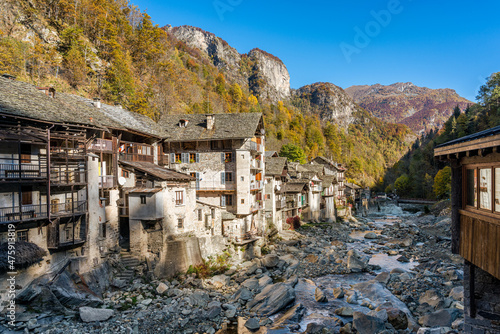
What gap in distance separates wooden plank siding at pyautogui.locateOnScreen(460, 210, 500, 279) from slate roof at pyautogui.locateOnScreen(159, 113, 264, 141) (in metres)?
22.5

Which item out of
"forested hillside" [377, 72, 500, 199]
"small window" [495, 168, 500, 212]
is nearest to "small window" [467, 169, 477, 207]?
"small window" [495, 168, 500, 212]

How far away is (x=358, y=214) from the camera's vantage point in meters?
77.5

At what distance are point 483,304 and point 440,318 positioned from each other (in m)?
9.41

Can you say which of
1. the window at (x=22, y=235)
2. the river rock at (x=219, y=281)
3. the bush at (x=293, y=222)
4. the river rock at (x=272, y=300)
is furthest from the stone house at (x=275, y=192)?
the window at (x=22, y=235)

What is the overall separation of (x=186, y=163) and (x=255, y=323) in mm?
19288

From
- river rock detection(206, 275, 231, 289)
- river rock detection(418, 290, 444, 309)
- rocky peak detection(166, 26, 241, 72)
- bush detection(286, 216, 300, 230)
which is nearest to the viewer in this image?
river rock detection(418, 290, 444, 309)

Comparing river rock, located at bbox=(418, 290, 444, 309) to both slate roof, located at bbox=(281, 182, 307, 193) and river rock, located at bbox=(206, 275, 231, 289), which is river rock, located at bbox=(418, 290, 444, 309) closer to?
river rock, located at bbox=(206, 275, 231, 289)

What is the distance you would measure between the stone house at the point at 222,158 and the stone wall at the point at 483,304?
2241 cm

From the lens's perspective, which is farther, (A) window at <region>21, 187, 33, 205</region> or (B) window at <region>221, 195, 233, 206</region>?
(B) window at <region>221, 195, 233, 206</region>

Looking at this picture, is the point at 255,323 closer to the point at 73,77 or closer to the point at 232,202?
the point at 232,202

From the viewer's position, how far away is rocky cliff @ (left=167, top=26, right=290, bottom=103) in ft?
499

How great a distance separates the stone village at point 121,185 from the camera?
56.8 feet

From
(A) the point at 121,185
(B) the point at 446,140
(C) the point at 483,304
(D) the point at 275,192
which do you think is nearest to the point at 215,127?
(A) the point at 121,185

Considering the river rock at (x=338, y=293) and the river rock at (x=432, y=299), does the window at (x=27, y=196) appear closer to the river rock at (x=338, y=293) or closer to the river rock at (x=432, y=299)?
the river rock at (x=338, y=293)
